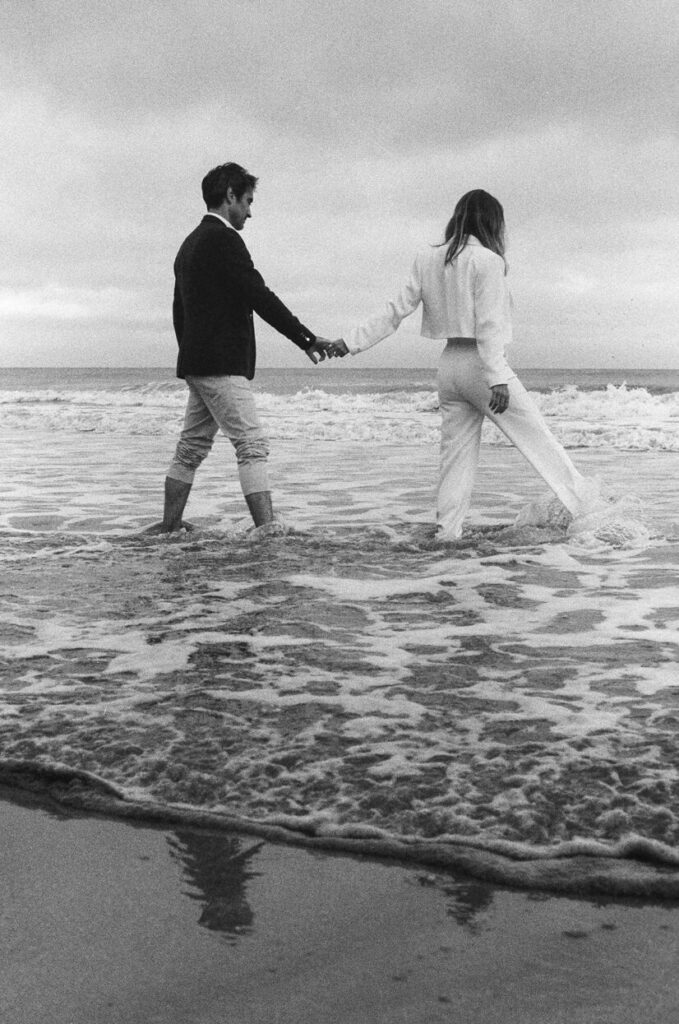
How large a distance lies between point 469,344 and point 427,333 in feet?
0.81

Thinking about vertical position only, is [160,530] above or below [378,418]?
below

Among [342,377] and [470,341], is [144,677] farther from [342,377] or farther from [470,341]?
[342,377]

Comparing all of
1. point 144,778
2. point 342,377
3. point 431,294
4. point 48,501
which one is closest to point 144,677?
point 144,778

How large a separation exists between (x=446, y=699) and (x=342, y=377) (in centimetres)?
5061

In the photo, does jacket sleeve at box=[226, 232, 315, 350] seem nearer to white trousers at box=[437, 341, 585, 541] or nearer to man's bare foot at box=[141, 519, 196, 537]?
white trousers at box=[437, 341, 585, 541]

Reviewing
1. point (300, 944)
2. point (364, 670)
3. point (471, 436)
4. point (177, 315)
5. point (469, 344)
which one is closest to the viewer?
point (300, 944)

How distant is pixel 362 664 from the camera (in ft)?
11.4

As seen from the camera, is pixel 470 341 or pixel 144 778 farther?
pixel 470 341

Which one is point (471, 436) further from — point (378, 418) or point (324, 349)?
point (378, 418)

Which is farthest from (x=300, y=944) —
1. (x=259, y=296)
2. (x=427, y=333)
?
(x=259, y=296)

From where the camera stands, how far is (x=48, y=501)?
820 centimetres

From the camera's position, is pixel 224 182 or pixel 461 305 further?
pixel 224 182

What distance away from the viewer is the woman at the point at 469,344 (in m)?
5.68

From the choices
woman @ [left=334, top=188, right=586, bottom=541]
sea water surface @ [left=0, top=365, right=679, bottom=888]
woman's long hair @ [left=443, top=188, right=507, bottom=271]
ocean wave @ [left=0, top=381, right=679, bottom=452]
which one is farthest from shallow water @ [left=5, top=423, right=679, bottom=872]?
ocean wave @ [left=0, top=381, right=679, bottom=452]
